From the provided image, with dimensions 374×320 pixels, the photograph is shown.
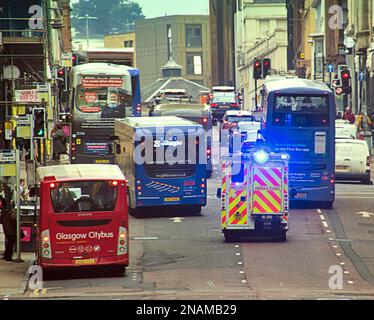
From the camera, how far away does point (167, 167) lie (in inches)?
1508

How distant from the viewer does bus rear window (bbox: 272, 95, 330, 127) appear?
1551 inches

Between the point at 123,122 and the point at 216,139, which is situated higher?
the point at 123,122

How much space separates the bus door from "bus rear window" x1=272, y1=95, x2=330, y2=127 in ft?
45.5

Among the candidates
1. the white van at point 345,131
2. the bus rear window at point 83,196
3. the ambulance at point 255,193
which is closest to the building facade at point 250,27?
the white van at point 345,131

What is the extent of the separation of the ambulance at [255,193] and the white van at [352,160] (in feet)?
55.8

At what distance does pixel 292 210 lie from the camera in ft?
130

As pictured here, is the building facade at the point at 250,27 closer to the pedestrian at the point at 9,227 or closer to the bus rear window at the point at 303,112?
the bus rear window at the point at 303,112

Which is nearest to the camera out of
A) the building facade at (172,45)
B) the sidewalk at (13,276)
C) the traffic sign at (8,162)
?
the sidewalk at (13,276)

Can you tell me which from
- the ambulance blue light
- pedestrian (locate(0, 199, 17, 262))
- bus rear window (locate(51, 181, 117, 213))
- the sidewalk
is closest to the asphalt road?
the sidewalk

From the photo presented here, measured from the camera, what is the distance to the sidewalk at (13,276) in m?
25.0

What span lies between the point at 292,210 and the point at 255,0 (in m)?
99.3

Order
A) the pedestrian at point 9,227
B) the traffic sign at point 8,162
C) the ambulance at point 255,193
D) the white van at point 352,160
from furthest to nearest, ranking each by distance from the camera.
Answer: the white van at point 352,160
the ambulance at point 255,193
the traffic sign at point 8,162
the pedestrian at point 9,227
